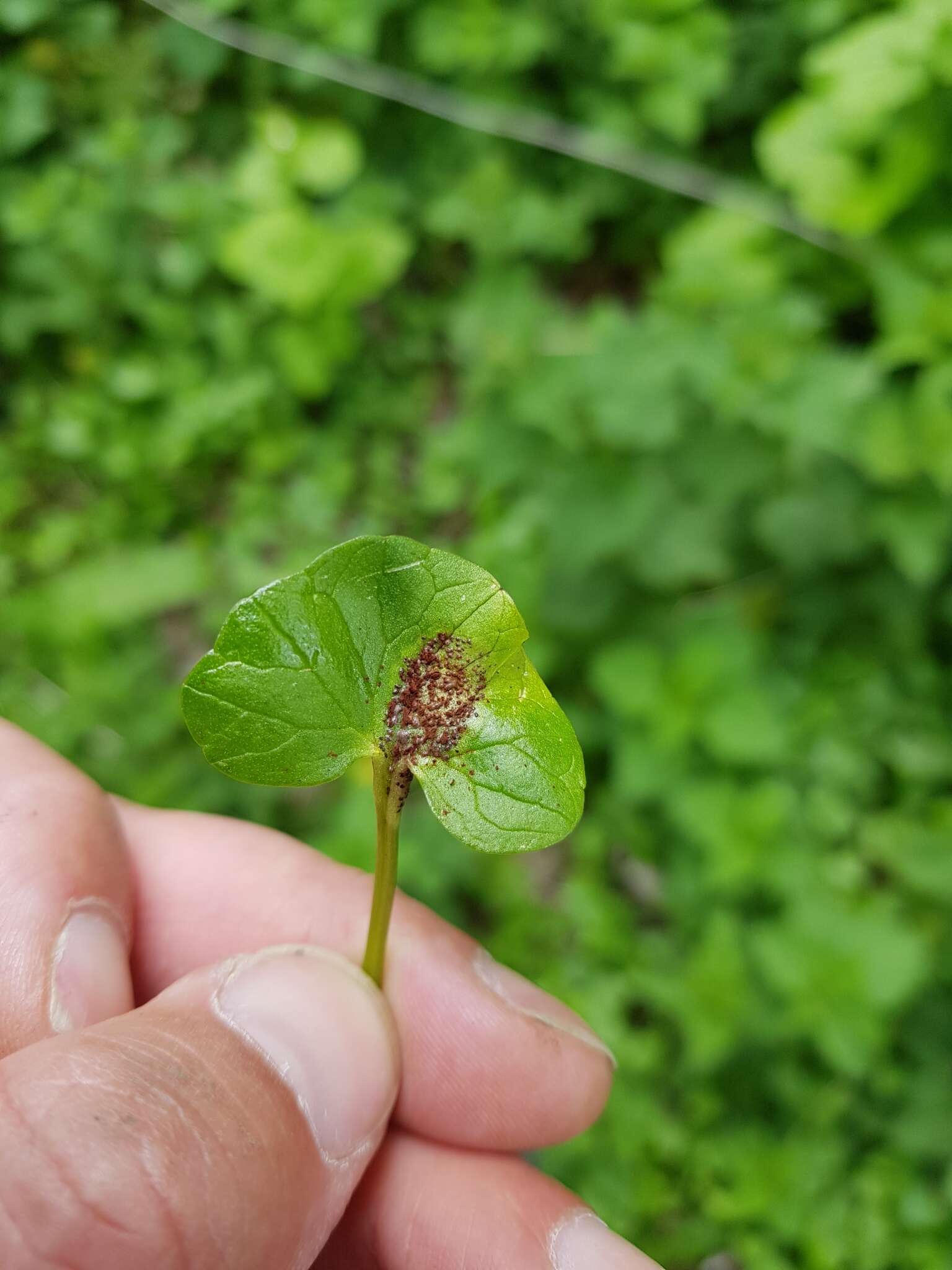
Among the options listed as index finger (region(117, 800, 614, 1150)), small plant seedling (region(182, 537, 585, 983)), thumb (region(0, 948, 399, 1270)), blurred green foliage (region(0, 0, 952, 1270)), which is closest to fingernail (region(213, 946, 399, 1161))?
thumb (region(0, 948, 399, 1270))

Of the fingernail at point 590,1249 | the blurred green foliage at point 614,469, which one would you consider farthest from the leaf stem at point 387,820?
the blurred green foliage at point 614,469

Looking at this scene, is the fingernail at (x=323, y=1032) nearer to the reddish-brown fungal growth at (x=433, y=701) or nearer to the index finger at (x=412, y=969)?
the index finger at (x=412, y=969)

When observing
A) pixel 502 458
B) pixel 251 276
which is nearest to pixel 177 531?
pixel 251 276

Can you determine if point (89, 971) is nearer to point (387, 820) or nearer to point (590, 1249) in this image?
point (387, 820)

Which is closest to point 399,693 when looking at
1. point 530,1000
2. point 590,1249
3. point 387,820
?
point 387,820

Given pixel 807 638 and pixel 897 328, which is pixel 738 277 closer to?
pixel 897 328
